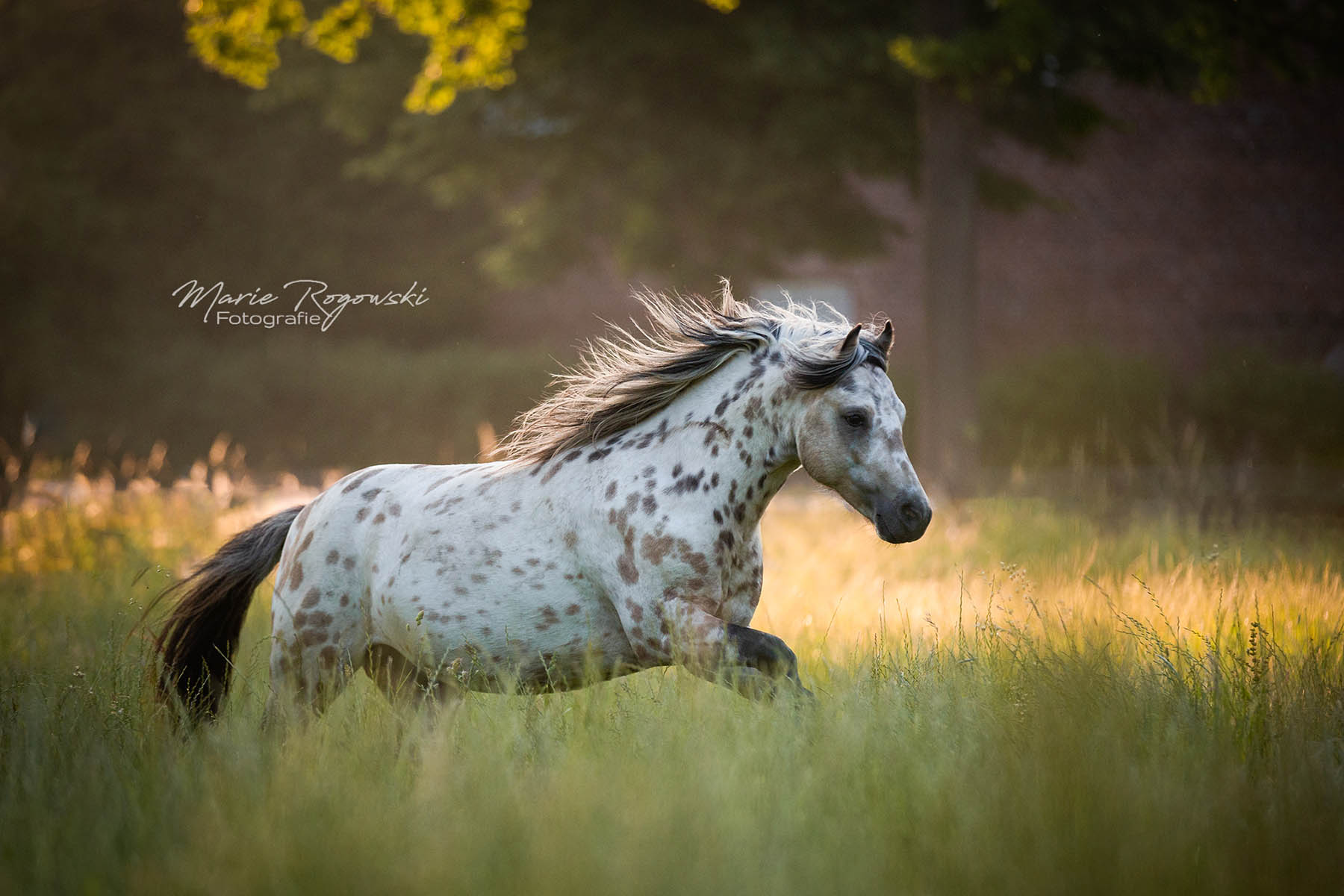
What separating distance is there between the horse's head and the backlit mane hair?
16cm

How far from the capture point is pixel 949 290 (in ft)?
34.9

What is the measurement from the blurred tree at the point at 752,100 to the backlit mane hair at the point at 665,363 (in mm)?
5446

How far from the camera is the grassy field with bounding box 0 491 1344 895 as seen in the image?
2.52 m

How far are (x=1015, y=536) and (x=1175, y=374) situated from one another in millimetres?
10332

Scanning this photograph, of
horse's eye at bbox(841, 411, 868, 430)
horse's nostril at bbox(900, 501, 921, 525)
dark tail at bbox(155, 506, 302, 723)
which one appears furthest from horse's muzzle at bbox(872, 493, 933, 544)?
dark tail at bbox(155, 506, 302, 723)

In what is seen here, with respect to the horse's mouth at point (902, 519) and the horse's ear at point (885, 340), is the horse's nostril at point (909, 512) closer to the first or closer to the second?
the horse's mouth at point (902, 519)

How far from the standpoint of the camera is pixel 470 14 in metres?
8.59

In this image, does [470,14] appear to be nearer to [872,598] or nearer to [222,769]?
[872,598]

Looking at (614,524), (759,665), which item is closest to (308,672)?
(614,524)

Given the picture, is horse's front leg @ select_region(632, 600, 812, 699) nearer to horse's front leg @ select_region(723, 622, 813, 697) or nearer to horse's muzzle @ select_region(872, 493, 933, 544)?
horse's front leg @ select_region(723, 622, 813, 697)

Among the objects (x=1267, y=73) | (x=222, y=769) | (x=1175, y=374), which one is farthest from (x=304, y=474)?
(x=1267, y=73)

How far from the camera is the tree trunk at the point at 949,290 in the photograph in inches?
407

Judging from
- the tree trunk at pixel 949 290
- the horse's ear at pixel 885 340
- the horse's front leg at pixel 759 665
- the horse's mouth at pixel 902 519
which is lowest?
the horse's front leg at pixel 759 665

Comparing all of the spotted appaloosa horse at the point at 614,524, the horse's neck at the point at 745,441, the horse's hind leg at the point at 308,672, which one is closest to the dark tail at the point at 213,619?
the spotted appaloosa horse at the point at 614,524
